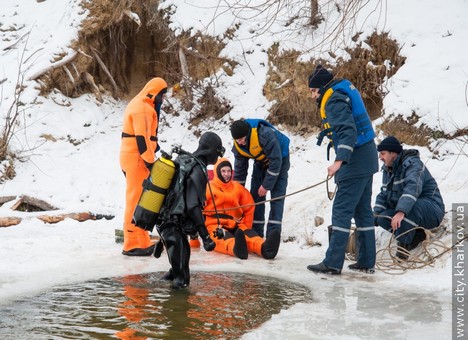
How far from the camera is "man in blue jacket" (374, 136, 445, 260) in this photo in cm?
660

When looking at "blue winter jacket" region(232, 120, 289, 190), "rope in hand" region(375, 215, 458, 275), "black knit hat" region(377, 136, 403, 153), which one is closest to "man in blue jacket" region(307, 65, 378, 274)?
"rope in hand" region(375, 215, 458, 275)

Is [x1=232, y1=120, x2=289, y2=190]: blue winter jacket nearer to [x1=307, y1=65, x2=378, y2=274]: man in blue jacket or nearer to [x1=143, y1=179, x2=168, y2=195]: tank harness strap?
[x1=307, y1=65, x2=378, y2=274]: man in blue jacket

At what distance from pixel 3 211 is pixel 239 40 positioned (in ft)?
20.7

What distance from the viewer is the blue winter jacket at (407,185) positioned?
260 inches

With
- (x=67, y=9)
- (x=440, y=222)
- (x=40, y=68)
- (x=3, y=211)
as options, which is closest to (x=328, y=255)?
(x=440, y=222)

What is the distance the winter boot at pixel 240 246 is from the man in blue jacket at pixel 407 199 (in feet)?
5.27

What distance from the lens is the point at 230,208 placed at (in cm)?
750

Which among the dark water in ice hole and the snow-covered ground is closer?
the dark water in ice hole

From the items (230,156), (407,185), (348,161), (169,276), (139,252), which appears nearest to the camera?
(169,276)

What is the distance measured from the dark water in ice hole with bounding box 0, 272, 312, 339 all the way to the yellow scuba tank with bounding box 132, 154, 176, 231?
2.16ft

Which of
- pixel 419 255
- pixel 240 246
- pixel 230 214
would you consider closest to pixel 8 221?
pixel 230 214

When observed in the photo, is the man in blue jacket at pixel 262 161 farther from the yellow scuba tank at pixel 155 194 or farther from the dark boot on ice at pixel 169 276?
the yellow scuba tank at pixel 155 194

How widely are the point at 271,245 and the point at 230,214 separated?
2.98ft

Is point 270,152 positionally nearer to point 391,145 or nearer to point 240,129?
point 240,129
